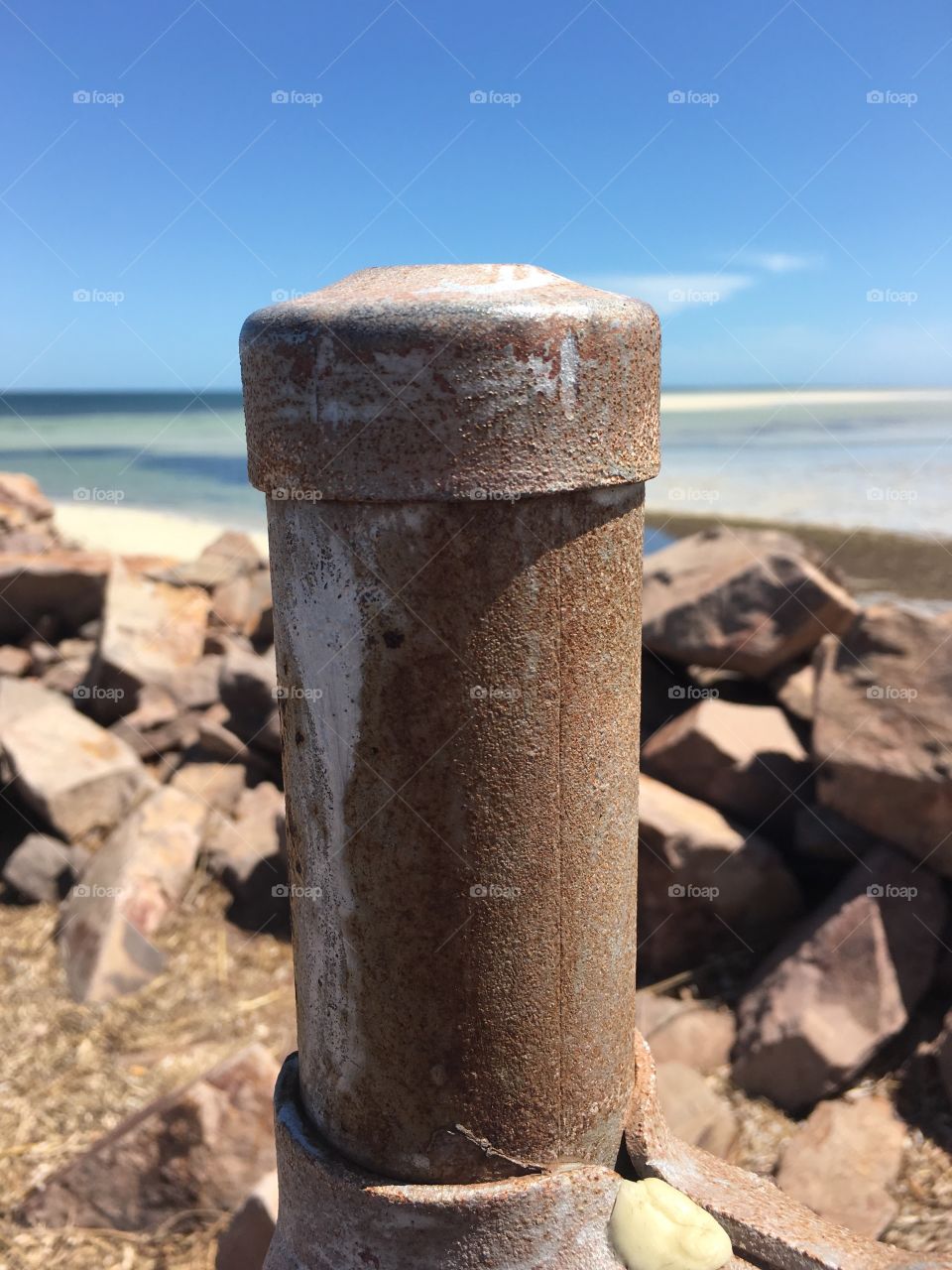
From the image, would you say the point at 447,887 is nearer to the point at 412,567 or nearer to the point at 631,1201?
the point at 412,567

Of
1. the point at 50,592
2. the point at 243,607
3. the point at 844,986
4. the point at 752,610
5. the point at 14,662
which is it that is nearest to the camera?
the point at 844,986

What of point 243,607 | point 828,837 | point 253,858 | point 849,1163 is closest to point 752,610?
point 828,837

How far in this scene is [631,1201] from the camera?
1.99 metres

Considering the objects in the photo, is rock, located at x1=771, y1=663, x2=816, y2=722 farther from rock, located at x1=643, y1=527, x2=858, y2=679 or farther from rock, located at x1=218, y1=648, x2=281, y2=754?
rock, located at x1=218, y1=648, x2=281, y2=754

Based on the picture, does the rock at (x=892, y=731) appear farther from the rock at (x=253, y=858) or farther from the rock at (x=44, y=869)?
the rock at (x=44, y=869)

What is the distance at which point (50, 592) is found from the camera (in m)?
7.95

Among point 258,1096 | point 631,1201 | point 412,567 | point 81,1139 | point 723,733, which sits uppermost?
point 412,567

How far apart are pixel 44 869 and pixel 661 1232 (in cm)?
465

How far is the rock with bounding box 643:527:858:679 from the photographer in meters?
5.08

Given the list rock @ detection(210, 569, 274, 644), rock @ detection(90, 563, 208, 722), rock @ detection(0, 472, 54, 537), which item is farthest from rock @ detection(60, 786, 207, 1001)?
rock @ detection(0, 472, 54, 537)

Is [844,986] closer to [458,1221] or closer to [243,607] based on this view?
[458,1221]

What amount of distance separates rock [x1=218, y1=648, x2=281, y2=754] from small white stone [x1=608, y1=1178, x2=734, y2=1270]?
4.44 meters

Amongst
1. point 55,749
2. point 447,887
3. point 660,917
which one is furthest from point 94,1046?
point 447,887

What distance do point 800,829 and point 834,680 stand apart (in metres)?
0.69
